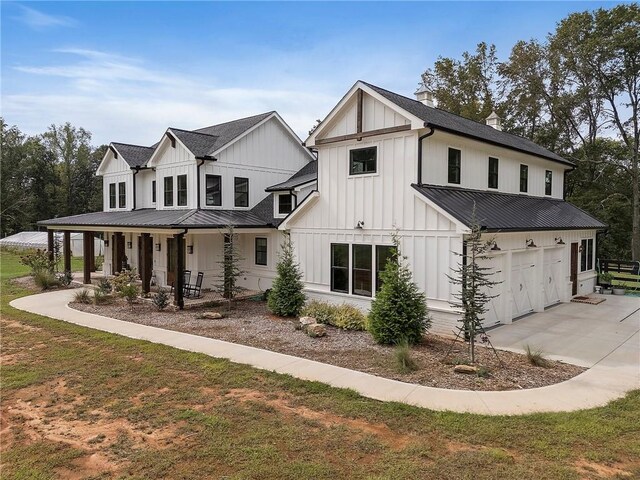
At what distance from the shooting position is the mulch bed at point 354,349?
7.92 meters

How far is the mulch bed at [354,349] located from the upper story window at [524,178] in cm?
958

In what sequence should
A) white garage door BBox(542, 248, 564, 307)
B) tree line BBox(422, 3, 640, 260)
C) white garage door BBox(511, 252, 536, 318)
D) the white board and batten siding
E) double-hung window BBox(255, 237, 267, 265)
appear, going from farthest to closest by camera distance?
tree line BBox(422, 3, 640, 260) < double-hung window BBox(255, 237, 267, 265) < white garage door BBox(542, 248, 564, 307) < white garage door BBox(511, 252, 536, 318) < the white board and batten siding

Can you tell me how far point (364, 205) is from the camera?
1318 cm

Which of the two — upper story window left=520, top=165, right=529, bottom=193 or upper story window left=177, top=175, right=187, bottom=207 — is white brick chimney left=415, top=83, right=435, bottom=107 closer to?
upper story window left=520, top=165, right=529, bottom=193

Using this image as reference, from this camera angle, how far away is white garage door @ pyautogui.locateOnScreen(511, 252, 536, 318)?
13.2 meters

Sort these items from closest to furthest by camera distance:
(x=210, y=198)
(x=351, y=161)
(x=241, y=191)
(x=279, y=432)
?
(x=279, y=432) < (x=351, y=161) < (x=210, y=198) < (x=241, y=191)

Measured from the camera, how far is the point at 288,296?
13758 mm

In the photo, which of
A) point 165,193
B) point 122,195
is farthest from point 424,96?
point 122,195

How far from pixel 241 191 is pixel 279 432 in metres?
15.3

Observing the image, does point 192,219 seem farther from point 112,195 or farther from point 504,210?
point 504,210

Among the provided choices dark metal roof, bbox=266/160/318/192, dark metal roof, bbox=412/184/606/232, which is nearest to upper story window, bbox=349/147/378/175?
dark metal roof, bbox=412/184/606/232

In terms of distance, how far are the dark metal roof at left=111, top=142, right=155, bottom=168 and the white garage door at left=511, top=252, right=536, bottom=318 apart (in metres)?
18.3

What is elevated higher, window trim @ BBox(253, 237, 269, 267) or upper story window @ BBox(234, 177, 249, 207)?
upper story window @ BBox(234, 177, 249, 207)

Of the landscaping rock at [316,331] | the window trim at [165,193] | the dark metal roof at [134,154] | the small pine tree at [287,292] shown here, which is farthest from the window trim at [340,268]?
the dark metal roof at [134,154]
